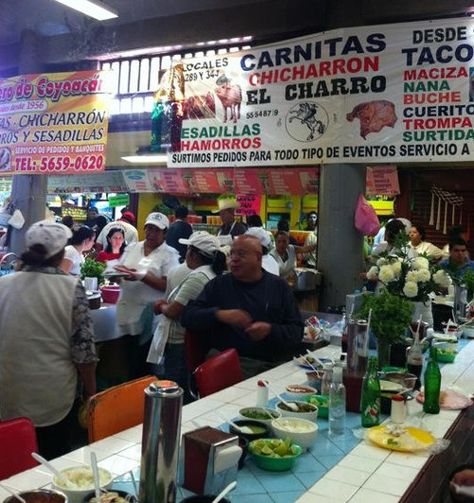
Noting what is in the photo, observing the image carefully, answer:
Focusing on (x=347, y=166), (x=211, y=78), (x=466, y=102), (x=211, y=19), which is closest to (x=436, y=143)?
(x=466, y=102)

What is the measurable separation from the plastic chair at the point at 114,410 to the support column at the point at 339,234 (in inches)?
174

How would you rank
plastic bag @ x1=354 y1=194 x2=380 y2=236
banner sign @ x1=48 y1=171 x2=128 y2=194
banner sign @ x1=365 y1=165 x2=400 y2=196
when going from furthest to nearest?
banner sign @ x1=48 y1=171 x2=128 y2=194, banner sign @ x1=365 y1=165 x2=400 y2=196, plastic bag @ x1=354 y1=194 x2=380 y2=236

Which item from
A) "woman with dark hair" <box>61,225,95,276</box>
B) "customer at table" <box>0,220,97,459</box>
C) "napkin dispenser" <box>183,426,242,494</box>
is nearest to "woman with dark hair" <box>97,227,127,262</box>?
"woman with dark hair" <box>61,225,95,276</box>

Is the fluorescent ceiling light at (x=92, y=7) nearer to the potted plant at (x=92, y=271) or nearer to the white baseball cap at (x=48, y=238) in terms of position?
the potted plant at (x=92, y=271)

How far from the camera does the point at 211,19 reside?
732 centimetres

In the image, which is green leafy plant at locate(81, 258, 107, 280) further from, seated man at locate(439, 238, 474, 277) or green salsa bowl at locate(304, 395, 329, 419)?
green salsa bowl at locate(304, 395, 329, 419)

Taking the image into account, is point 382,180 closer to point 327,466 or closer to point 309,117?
point 309,117

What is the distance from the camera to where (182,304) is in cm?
372

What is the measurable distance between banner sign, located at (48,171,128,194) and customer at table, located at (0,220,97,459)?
26.2 ft

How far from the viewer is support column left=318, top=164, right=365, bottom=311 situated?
6375 mm

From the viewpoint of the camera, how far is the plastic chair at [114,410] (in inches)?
84.5

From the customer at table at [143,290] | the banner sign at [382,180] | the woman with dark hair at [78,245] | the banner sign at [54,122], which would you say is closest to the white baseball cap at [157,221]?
the customer at table at [143,290]

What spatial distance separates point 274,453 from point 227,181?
7.63 m

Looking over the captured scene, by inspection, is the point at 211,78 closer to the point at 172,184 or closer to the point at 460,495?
the point at 172,184
